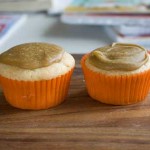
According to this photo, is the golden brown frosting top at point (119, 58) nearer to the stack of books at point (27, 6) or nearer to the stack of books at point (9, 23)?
the stack of books at point (9, 23)

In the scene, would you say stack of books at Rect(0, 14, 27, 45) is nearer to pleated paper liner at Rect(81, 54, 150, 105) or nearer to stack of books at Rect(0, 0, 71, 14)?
stack of books at Rect(0, 0, 71, 14)

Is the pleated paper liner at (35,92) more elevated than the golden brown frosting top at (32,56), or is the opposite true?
the golden brown frosting top at (32,56)

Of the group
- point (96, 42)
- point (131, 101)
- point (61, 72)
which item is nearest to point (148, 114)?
point (131, 101)

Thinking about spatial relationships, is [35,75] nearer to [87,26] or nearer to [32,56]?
[32,56]

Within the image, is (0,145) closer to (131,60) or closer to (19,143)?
(19,143)

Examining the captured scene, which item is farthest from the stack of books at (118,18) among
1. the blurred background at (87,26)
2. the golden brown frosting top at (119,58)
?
the golden brown frosting top at (119,58)

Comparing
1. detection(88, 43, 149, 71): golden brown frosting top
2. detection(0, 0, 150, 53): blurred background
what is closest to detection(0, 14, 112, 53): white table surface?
detection(0, 0, 150, 53): blurred background

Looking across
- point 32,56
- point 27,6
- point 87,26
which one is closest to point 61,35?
point 87,26
